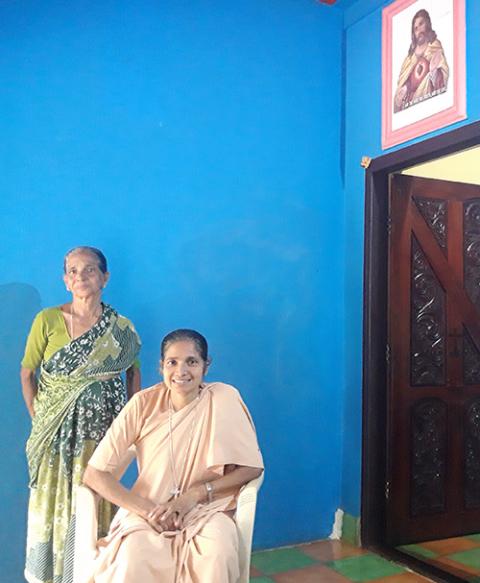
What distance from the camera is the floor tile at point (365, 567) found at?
9.94 ft

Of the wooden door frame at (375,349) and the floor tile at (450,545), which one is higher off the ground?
the wooden door frame at (375,349)

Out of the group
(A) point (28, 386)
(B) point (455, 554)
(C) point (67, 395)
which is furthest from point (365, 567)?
(A) point (28, 386)

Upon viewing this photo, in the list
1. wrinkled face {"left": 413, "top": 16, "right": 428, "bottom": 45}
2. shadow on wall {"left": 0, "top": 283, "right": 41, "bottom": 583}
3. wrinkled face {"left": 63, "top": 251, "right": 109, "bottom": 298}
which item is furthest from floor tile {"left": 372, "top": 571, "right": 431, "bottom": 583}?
wrinkled face {"left": 413, "top": 16, "right": 428, "bottom": 45}

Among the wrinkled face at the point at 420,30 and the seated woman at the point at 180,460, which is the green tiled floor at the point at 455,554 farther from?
the wrinkled face at the point at 420,30

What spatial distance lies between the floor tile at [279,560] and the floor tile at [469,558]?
737mm

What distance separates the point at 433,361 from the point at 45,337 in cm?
209

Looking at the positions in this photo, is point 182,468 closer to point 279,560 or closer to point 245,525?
point 245,525

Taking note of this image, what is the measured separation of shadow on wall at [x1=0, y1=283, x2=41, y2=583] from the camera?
283cm

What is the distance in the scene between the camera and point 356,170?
142 inches

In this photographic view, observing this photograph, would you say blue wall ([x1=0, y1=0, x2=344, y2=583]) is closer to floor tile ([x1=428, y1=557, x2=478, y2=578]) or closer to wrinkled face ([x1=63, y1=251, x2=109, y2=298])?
wrinkled face ([x1=63, y1=251, x2=109, y2=298])

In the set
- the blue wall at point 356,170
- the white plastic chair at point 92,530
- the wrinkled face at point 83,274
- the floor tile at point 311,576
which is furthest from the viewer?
the blue wall at point 356,170

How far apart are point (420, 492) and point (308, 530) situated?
643 millimetres

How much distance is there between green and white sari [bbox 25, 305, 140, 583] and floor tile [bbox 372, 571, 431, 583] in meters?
1.34

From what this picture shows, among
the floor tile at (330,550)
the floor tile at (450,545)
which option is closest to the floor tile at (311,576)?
the floor tile at (330,550)
